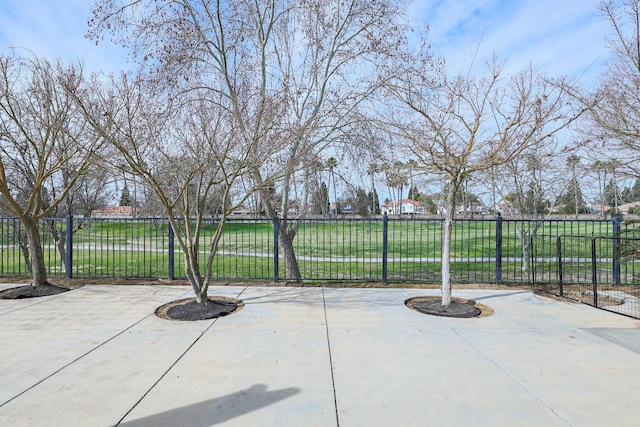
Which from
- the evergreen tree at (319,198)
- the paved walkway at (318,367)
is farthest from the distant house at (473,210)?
the paved walkway at (318,367)

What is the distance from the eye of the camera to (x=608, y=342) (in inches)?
183

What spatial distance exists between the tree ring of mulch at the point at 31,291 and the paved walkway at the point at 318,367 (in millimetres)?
656

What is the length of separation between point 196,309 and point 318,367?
114 inches

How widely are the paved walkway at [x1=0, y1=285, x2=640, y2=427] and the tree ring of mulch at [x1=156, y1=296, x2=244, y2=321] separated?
22 centimetres

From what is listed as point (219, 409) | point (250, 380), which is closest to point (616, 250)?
point (250, 380)

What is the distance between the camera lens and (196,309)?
5957mm

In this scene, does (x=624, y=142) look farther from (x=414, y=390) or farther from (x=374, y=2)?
(x=414, y=390)

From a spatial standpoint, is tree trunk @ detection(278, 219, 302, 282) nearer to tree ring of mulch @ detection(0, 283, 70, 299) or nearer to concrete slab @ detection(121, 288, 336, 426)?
concrete slab @ detection(121, 288, 336, 426)

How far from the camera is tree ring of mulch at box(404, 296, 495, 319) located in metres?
5.92

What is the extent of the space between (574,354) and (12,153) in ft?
42.4

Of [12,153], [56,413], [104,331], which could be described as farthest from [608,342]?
[12,153]

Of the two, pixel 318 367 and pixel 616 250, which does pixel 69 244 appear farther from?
pixel 616 250

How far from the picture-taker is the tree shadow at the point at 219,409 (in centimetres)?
283

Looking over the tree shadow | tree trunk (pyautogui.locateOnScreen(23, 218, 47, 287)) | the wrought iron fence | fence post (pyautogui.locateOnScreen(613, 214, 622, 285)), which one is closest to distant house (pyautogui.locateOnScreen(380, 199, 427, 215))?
the wrought iron fence
